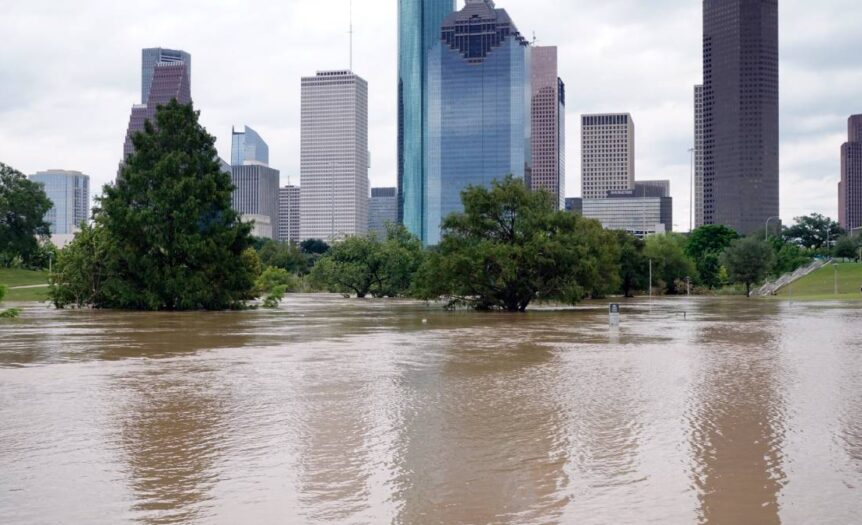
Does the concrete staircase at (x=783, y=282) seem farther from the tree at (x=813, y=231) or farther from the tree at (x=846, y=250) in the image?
the tree at (x=813, y=231)

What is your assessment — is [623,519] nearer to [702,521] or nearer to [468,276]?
[702,521]

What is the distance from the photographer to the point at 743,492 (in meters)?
7.77

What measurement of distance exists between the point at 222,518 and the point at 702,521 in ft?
13.1

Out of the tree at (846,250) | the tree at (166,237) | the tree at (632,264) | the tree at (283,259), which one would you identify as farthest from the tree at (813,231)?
the tree at (166,237)

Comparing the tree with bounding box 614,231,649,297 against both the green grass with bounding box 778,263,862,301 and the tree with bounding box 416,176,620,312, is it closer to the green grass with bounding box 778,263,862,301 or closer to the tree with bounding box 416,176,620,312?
the green grass with bounding box 778,263,862,301

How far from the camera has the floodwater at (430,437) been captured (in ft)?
24.1

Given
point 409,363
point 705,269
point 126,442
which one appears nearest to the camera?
point 126,442

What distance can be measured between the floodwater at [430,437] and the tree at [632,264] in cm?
7738

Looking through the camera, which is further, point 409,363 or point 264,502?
point 409,363

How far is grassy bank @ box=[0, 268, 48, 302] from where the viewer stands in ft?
212

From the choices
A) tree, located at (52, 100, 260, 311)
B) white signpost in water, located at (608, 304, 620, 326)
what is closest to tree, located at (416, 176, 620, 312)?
tree, located at (52, 100, 260, 311)

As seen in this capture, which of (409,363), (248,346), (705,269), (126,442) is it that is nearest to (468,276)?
(248,346)

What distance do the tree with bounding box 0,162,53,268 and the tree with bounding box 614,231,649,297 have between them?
65.6 m

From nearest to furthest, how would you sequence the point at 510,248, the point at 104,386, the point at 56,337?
the point at 104,386
the point at 56,337
the point at 510,248
